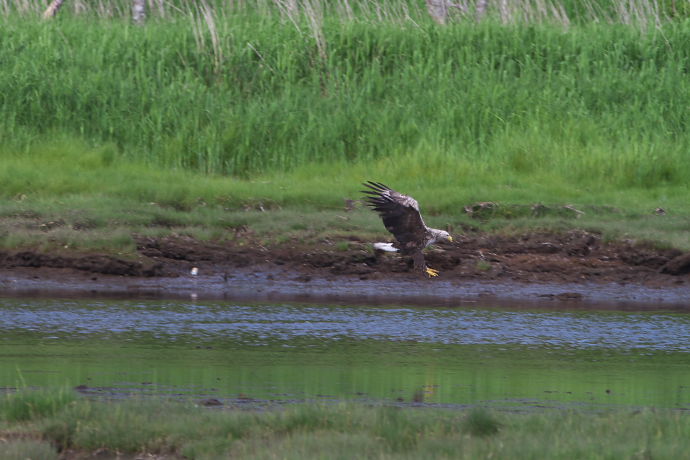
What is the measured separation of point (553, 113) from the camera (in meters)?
14.4

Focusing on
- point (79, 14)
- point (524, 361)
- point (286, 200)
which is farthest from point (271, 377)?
point (79, 14)

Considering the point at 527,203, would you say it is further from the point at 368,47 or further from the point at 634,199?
the point at 368,47

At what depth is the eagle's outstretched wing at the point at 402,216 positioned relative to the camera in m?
9.68

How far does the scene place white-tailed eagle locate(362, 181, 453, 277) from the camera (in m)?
9.70

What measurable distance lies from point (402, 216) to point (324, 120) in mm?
4612

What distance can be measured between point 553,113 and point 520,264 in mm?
4016

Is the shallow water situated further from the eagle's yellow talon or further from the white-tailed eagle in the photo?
the eagle's yellow talon

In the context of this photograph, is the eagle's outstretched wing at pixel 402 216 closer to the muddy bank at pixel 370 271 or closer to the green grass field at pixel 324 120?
the muddy bank at pixel 370 271

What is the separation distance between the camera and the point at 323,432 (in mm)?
5211

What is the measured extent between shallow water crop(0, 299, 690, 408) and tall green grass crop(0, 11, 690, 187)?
4.41m

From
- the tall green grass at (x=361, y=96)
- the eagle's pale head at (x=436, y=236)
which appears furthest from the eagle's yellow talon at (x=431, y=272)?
the tall green grass at (x=361, y=96)

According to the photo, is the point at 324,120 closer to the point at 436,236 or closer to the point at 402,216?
the point at 436,236

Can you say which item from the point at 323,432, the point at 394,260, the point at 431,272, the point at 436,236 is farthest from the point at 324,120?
the point at 323,432

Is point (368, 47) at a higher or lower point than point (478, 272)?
higher
